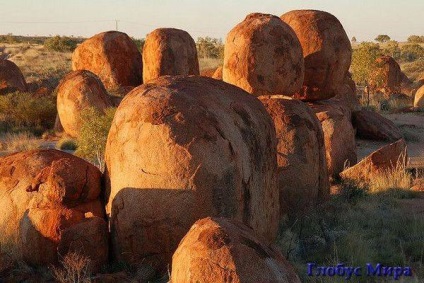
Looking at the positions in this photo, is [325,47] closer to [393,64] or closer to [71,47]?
[393,64]

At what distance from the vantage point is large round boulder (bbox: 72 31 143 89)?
1995cm

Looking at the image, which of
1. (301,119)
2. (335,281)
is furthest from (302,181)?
(335,281)

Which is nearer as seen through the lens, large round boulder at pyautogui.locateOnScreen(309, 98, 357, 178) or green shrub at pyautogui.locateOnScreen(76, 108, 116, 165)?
large round boulder at pyautogui.locateOnScreen(309, 98, 357, 178)

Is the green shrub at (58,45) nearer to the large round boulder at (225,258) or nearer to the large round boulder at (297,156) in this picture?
the large round boulder at (297,156)

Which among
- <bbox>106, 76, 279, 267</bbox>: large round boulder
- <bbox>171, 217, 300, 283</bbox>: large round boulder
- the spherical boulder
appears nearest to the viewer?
<bbox>171, 217, 300, 283</bbox>: large round boulder

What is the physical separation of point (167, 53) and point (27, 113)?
4.47m

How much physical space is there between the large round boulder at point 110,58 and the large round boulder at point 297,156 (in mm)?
12179

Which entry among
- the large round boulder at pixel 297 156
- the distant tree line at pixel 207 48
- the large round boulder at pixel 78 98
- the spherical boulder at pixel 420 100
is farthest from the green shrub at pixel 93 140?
the distant tree line at pixel 207 48

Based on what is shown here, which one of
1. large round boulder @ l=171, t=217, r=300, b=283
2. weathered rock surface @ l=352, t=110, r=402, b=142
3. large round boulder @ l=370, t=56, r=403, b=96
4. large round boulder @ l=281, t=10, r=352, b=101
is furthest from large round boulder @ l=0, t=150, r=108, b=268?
large round boulder @ l=370, t=56, r=403, b=96

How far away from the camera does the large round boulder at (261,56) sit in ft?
35.5

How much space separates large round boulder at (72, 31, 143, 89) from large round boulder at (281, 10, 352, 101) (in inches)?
335

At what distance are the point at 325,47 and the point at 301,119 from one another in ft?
15.6

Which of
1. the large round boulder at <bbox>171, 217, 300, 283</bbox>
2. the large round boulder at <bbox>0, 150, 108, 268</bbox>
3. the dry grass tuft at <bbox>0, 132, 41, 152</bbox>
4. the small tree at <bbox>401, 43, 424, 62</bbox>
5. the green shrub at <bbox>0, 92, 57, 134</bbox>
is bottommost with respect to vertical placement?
the dry grass tuft at <bbox>0, 132, 41, 152</bbox>

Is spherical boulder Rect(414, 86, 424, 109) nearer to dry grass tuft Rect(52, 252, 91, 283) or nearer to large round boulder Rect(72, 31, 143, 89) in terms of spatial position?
large round boulder Rect(72, 31, 143, 89)
